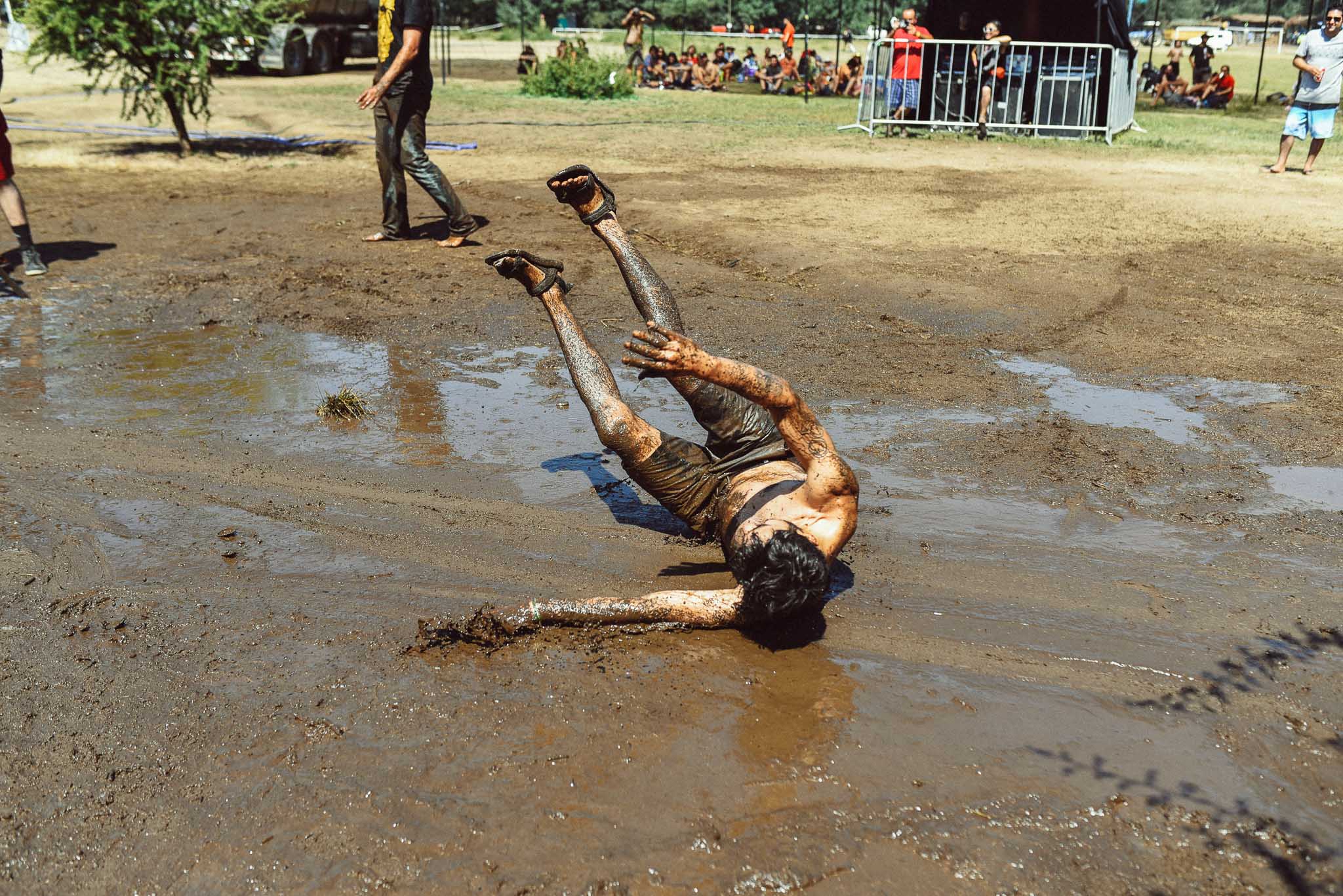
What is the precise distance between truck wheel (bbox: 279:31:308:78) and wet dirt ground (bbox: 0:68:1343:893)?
1684 cm

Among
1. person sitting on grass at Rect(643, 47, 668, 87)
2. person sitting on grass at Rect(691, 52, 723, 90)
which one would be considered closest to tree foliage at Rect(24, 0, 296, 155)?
person sitting on grass at Rect(643, 47, 668, 87)

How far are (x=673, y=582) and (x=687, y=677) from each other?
65 centimetres

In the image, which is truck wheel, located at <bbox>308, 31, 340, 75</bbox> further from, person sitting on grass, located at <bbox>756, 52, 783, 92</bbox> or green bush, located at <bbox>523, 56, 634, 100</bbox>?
person sitting on grass, located at <bbox>756, 52, 783, 92</bbox>

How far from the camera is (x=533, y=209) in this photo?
34.1 ft

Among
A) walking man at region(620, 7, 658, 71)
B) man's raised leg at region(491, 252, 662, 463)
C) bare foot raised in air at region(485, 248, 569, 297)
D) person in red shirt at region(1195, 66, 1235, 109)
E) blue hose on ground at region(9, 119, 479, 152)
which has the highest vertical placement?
walking man at region(620, 7, 658, 71)

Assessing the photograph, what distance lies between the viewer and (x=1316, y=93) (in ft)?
40.1

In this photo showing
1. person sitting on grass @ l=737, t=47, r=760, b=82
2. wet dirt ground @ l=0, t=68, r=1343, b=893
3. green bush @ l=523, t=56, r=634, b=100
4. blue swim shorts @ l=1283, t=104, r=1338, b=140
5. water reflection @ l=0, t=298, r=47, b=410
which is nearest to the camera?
wet dirt ground @ l=0, t=68, r=1343, b=893

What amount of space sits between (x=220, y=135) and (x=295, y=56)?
9.50m

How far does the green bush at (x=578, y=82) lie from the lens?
2034 cm

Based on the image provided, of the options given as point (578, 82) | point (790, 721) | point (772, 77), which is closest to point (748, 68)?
point (772, 77)

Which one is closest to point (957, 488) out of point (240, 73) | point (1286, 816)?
point (1286, 816)

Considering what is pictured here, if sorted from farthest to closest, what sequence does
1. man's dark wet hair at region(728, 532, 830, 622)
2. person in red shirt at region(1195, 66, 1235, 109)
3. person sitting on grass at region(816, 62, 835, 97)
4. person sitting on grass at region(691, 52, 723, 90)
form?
person sitting on grass at region(691, 52, 723, 90)
person sitting on grass at region(816, 62, 835, 97)
person in red shirt at region(1195, 66, 1235, 109)
man's dark wet hair at region(728, 532, 830, 622)

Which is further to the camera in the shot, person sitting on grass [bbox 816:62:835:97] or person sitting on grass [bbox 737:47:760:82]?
person sitting on grass [bbox 737:47:760:82]

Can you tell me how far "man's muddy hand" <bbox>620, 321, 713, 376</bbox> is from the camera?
338 centimetres
